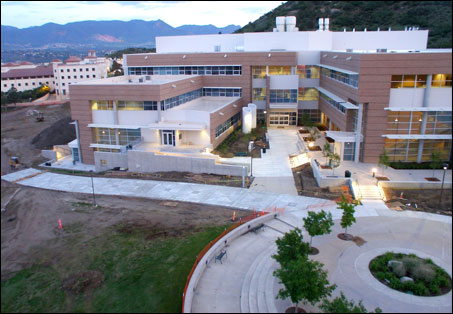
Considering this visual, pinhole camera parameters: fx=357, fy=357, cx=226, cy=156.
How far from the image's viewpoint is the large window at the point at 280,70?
157ft

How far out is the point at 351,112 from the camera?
33.0 metres

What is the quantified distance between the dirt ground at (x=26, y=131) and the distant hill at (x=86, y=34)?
7552 millimetres

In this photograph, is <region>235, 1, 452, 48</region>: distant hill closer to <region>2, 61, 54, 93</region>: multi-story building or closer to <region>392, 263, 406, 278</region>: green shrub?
<region>392, 263, 406, 278</region>: green shrub

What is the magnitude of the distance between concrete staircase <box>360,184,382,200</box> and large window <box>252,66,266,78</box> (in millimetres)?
26776

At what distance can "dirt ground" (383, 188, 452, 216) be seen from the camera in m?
22.1

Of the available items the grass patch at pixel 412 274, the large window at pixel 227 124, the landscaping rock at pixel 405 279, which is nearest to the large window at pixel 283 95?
the large window at pixel 227 124

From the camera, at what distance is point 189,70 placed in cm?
4991

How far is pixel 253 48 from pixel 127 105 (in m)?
26.4

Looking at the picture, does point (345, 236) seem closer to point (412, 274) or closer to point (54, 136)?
point (412, 274)

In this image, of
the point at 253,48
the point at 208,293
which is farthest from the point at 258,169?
the point at 253,48

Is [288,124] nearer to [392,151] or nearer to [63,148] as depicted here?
[392,151]

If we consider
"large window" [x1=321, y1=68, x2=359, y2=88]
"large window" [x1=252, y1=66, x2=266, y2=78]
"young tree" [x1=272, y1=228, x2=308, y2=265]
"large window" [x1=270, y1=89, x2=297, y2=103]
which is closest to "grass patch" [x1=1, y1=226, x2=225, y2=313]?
"young tree" [x1=272, y1=228, x2=308, y2=265]

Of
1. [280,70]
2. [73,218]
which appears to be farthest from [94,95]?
[280,70]

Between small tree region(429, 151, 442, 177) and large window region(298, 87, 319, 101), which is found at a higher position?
large window region(298, 87, 319, 101)
